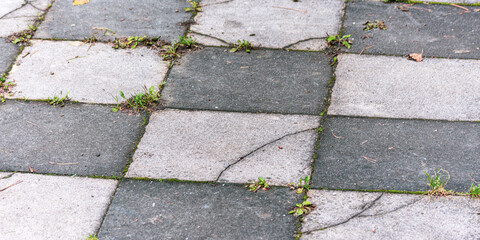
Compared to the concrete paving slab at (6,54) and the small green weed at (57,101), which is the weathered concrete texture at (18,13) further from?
the small green weed at (57,101)

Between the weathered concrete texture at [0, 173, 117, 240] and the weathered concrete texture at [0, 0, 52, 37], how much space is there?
1.94 metres

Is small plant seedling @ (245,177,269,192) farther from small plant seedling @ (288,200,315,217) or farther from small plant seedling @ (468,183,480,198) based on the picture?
small plant seedling @ (468,183,480,198)

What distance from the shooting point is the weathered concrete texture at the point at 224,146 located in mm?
2893

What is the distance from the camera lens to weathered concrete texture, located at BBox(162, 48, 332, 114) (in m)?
3.44

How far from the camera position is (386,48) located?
3973mm

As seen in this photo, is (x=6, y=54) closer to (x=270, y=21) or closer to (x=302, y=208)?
(x=270, y=21)

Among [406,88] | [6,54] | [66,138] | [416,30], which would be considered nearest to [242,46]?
[406,88]

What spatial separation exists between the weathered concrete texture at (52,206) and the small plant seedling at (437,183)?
1783 mm

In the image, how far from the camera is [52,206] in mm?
2711

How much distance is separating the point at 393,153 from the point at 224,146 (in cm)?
104

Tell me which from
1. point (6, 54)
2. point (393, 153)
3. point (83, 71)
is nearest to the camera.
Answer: point (393, 153)

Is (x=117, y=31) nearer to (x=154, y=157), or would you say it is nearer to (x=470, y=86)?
(x=154, y=157)

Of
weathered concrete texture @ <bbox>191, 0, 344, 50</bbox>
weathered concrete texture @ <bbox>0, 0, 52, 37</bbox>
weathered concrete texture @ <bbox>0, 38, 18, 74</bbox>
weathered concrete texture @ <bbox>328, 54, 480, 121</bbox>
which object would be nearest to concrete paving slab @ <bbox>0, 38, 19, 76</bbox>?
weathered concrete texture @ <bbox>0, 38, 18, 74</bbox>

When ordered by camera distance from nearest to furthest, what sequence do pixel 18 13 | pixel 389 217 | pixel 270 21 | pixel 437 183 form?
pixel 389 217, pixel 437 183, pixel 270 21, pixel 18 13
